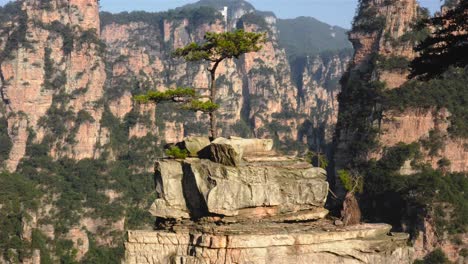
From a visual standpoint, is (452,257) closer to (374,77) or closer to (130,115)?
(374,77)

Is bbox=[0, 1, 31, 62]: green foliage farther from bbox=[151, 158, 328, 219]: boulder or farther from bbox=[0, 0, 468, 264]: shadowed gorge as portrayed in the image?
bbox=[151, 158, 328, 219]: boulder

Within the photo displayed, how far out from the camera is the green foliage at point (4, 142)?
291 feet

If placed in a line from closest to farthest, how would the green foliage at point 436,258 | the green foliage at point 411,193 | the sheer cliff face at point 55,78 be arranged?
the green foliage at point 436,258, the green foliage at point 411,193, the sheer cliff face at point 55,78

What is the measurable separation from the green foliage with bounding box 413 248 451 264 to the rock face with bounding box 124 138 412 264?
35.7 metres

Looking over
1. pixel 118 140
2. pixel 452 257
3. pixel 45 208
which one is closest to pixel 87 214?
pixel 45 208

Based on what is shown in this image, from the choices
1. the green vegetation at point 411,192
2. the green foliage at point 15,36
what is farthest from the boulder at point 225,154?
the green foliage at point 15,36

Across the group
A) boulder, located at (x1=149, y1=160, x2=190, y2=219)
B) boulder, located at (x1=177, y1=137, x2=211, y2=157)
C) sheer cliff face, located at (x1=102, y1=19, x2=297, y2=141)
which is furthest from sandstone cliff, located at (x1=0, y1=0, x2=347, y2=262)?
boulder, located at (x1=149, y1=160, x2=190, y2=219)

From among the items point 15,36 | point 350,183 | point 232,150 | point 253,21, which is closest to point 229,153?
point 232,150

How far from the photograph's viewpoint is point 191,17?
147 m

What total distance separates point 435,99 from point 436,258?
15.2 meters

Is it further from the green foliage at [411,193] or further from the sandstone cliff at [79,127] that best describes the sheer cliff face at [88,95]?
the green foliage at [411,193]

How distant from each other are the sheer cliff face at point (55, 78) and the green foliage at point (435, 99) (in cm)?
3659

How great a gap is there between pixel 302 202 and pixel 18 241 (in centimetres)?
4313

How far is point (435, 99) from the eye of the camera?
66.0 metres
